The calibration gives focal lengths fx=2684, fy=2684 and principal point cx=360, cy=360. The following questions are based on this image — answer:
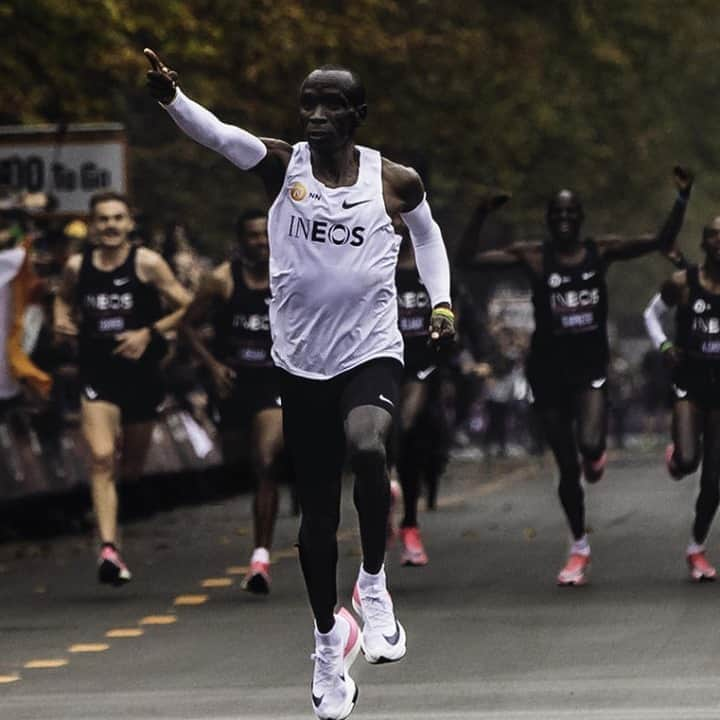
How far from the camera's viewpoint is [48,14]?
16578 mm

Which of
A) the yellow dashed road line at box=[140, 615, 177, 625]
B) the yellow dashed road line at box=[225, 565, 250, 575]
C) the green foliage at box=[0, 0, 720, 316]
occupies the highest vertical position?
the green foliage at box=[0, 0, 720, 316]

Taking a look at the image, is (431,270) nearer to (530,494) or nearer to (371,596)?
(371,596)

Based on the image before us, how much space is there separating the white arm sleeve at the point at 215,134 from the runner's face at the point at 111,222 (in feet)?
16.8

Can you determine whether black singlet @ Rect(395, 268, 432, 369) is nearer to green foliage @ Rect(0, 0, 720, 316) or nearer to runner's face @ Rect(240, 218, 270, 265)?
runner's face @ Rect(240, 218, 270, 265)

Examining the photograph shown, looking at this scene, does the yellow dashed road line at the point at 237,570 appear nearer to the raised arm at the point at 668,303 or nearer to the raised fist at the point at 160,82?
the raised arm at the point at 668,303

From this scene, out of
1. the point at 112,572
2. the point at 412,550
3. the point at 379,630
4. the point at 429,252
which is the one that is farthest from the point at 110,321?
the point at 379,630

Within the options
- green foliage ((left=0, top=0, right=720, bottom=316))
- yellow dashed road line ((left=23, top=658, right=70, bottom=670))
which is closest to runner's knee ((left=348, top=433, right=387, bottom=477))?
yellow dashed road line ((left=23, top=658, right=70, bottom=670))

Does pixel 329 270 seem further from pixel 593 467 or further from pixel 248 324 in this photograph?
pixel 593 467

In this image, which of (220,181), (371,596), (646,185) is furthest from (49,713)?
(646,185)

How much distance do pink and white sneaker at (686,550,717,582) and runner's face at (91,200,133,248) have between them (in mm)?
3306

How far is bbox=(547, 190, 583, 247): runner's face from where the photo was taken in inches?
523

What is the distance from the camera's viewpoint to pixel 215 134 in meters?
8.50

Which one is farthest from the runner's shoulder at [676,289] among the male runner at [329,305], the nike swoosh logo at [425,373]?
the male runner at [329,305]

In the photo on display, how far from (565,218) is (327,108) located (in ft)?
16.3
